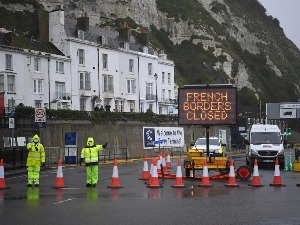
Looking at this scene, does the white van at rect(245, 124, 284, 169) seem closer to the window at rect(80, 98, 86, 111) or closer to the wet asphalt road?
the wet asphalt road

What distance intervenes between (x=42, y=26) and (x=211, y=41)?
65674 millimetres

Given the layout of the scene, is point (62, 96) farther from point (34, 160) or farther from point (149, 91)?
point (34, 160)

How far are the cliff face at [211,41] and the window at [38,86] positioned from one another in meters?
41.7

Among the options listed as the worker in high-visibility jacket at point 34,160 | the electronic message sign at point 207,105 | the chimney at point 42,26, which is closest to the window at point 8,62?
the chimney at point 42,26

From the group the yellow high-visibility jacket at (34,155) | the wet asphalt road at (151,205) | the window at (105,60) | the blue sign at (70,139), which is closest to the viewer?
the wet asphalt road at (151,205)

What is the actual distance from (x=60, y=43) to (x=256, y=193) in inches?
1914

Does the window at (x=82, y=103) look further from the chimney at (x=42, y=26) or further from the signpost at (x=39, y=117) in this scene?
the signpost at (x=39, y=117)

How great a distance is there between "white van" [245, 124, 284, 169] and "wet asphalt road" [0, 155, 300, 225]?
1143 centimetres

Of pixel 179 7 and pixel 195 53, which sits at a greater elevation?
pixel 179 7

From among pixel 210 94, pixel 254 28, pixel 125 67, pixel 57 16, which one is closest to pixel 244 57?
pixel 254 28

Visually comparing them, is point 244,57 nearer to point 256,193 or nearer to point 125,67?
point 125,67

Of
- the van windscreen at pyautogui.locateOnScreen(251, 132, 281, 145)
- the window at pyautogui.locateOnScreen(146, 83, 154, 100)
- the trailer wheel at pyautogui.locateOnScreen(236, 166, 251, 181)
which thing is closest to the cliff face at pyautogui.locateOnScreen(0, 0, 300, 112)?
the window at pyautogui.locateOnScreen(146, 83, 154, 100)

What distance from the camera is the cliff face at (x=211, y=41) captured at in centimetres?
11225

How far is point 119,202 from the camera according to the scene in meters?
15.1
